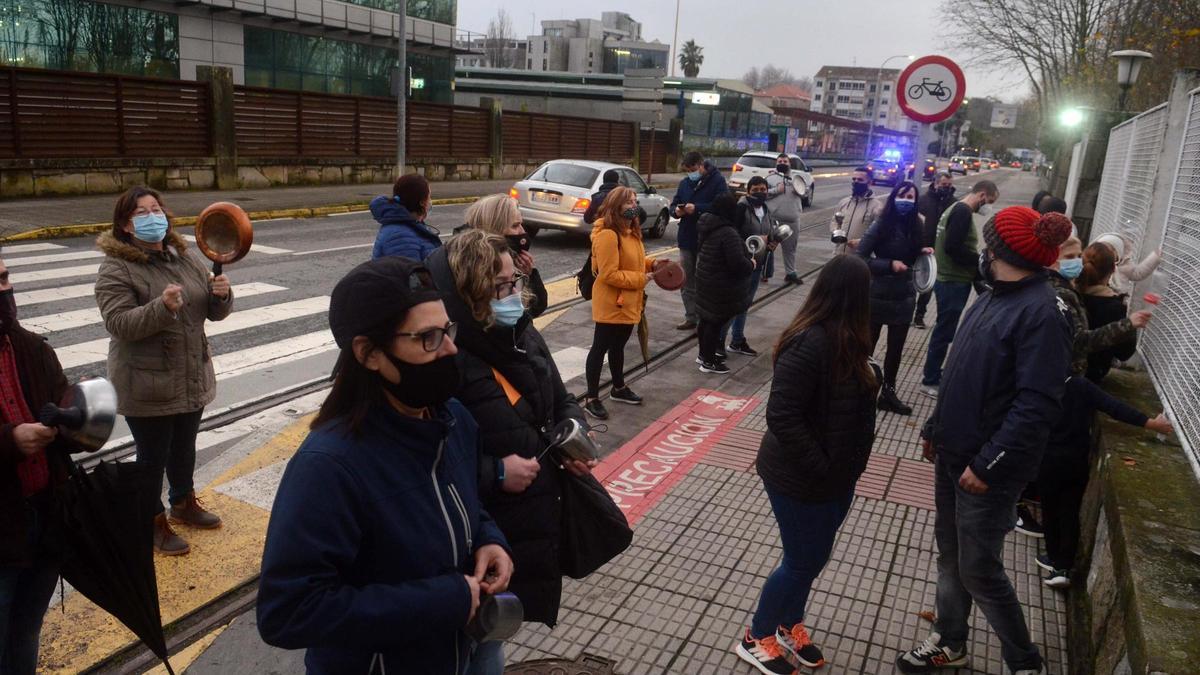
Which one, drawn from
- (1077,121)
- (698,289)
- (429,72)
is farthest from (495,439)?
(429,72)

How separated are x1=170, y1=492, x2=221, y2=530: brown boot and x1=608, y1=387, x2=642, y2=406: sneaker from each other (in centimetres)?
346

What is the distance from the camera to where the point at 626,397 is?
23.9ft

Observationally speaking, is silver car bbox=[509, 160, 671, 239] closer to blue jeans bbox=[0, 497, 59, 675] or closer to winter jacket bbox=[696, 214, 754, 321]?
winter jacket bbox=[696, 214, 754, 321]

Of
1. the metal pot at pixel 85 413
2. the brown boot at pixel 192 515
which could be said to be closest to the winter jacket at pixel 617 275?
the brown boot at pixel 192 515

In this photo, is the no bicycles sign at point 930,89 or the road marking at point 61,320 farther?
the road marking at point 61,320

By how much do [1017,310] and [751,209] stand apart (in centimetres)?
575

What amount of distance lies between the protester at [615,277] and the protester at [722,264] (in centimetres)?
103

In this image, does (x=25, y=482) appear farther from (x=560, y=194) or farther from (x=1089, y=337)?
(x=560, y=194)

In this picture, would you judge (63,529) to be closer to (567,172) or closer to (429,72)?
(567,172)

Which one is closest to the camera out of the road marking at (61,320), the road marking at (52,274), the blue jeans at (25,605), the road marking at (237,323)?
the blue jeans at (25,605)

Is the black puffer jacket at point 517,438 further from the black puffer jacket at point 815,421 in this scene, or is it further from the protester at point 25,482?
the protester at point 25,482

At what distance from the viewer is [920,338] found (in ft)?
32.4

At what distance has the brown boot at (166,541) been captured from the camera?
14.6 ft

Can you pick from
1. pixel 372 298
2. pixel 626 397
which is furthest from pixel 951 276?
pixel 372 298
